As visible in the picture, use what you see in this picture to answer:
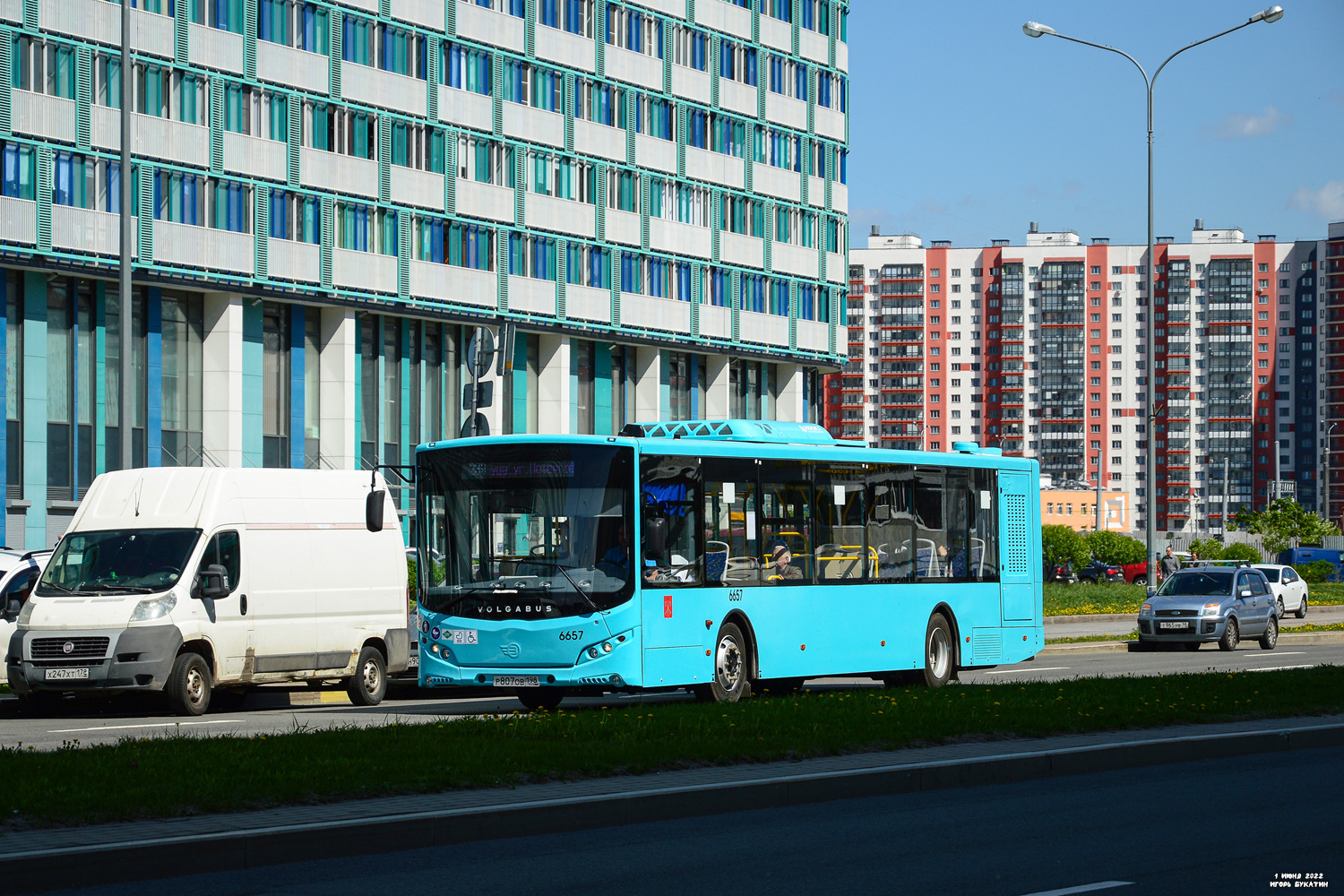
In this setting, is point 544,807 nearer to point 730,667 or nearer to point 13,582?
point 730,667

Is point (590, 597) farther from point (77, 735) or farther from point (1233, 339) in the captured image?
point (1233, 339)

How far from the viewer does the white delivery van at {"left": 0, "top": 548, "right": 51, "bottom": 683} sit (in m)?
21.0

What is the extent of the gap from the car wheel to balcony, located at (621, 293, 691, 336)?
34.1 metres

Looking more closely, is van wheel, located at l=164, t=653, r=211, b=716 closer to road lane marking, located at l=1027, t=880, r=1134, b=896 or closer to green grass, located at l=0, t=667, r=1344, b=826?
green grass, located at l=0, t=667, r=1344, b=826

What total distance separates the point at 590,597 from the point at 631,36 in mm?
50495

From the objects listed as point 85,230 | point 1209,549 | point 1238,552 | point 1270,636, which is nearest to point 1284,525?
point 1209,549

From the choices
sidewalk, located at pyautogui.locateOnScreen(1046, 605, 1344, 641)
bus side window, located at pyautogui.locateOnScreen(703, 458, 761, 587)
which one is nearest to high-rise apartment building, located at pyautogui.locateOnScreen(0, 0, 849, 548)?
sidewalk, located at pyautogui.locateOnScreen(1046, 605, 1344, 641)

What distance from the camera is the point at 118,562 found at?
1942 cm

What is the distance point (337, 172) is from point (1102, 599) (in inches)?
1048

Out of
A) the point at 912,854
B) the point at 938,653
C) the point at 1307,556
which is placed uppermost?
the point at 912,854

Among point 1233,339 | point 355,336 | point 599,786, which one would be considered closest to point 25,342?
point 355,336

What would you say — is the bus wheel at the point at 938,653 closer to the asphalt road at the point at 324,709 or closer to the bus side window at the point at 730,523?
the asphalt road at the point at 324,709

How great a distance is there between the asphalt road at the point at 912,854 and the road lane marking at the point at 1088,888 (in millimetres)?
13

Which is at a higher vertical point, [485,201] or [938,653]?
[485,201]
